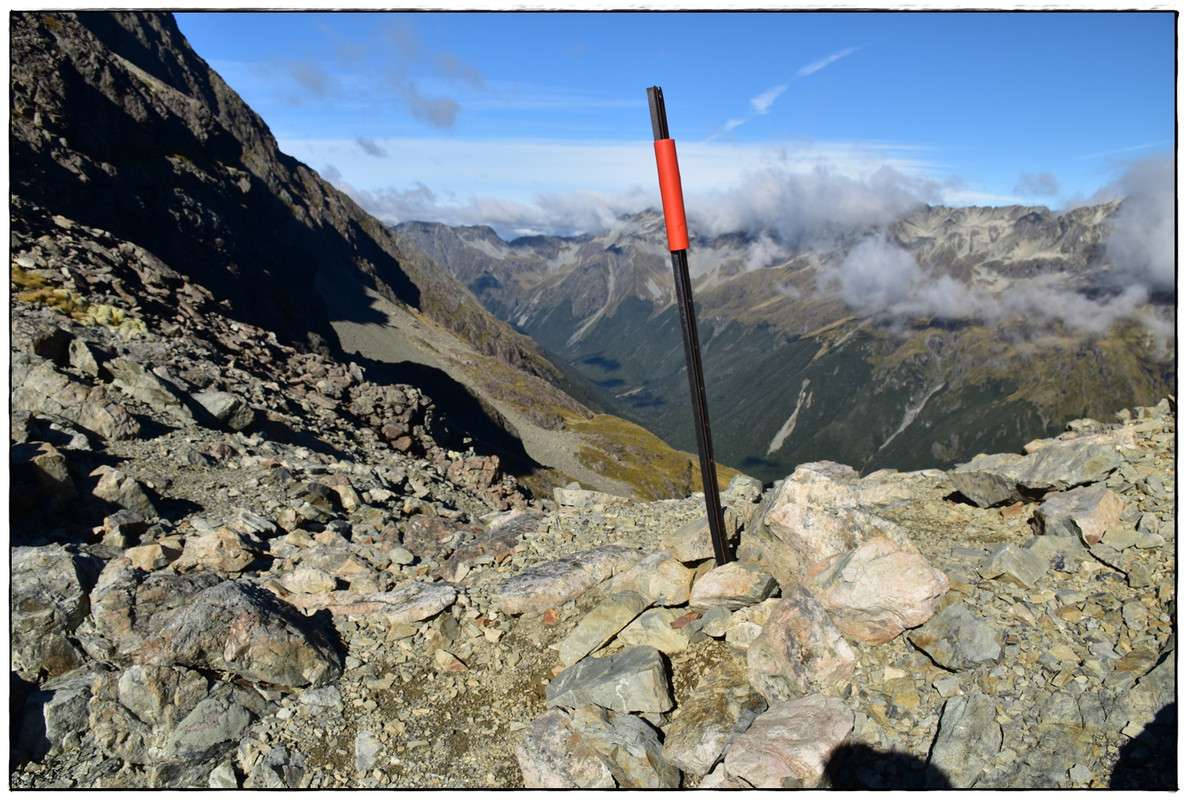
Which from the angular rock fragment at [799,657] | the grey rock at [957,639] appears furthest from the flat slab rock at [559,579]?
the grey rock at [957,639]

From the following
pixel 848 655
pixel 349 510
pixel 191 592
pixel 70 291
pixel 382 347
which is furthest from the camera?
pixel 382 347

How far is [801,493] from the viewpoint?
32.8 feet

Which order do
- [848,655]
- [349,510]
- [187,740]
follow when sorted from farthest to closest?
[349,510]
[848,655]
[187,740]

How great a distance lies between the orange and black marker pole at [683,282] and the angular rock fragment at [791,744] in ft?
7.93

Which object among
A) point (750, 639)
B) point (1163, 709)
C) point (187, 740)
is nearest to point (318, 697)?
point (187, 740)

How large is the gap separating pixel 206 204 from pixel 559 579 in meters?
101

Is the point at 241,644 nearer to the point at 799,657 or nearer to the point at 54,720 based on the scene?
the point at 54,720

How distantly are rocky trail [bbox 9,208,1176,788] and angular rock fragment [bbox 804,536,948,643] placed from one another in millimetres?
35

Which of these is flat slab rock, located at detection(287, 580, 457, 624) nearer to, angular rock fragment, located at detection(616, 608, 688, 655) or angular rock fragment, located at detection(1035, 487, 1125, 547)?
angular rock fragment, located at detection(616, 608, 688, 655)

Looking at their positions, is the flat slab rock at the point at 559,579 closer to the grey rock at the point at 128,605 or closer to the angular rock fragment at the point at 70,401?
the grey rock at the point at 128,605

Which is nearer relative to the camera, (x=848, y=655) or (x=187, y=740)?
(x=187, y=740)

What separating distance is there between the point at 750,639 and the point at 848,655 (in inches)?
49.0

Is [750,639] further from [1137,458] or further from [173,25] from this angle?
[173,25]

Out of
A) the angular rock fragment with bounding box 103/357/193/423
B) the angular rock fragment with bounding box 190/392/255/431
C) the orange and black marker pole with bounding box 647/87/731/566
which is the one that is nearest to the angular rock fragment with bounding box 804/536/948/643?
the orange and black marker pole with bounding box 647/87/731/566
